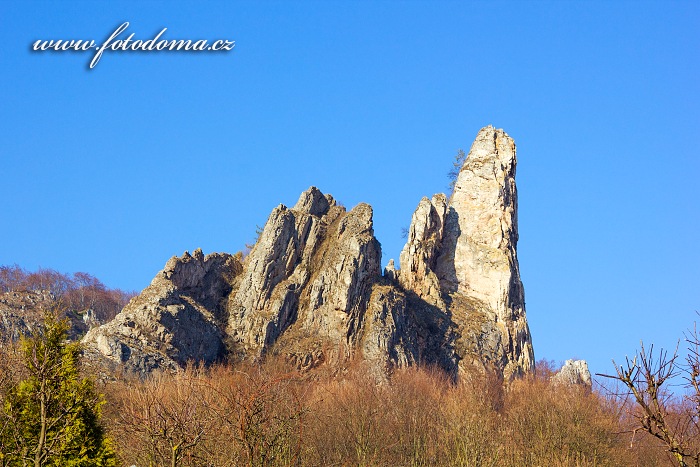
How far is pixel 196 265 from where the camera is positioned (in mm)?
80312

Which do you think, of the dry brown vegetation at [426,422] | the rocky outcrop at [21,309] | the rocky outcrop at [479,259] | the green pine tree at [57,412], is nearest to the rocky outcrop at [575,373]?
the rocky outcrop at [479,259]

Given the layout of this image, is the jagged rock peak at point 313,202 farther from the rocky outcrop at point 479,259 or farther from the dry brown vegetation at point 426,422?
the dry brown vegetation at point 426,422

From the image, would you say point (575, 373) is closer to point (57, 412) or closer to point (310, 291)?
point (310, 291)

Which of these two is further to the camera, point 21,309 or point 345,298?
point 21,309

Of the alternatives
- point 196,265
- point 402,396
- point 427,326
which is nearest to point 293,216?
point 196,265

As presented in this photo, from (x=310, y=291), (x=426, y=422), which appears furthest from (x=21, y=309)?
(x=426, y=422)

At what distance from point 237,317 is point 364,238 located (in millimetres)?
12205

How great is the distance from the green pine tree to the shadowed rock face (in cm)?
3991

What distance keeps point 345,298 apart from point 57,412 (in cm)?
5129

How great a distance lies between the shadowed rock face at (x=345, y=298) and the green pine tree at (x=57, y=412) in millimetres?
39911

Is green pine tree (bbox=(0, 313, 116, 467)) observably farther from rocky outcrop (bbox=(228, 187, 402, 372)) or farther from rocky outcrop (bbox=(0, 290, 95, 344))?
rocky outcrop (bbox=(0, 290, 95, 344))

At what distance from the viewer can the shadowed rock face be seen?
243 feet

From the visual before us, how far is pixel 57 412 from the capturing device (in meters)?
27.7

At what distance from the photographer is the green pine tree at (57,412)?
26594 millimetres
